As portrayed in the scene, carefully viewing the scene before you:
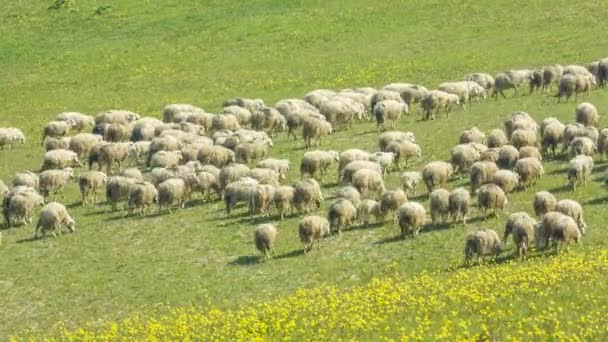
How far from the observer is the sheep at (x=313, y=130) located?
155ft

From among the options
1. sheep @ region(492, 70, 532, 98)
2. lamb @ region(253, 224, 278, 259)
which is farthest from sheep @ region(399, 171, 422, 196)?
sheep @ region(492, 70, 532, 98)

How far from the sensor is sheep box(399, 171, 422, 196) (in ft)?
126

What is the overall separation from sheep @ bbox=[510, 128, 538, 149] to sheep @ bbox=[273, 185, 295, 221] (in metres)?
10.5

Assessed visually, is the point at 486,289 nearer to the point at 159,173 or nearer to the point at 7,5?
the point at 159,173

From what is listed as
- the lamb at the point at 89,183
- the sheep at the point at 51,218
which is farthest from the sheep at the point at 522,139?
the sheep at the point at 51,218

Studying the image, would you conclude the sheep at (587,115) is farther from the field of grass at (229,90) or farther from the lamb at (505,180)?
the lamb at (505,180)

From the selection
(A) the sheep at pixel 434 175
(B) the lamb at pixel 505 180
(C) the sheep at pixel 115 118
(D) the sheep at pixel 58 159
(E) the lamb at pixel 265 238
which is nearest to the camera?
(E) the lamb at pixel 265 238

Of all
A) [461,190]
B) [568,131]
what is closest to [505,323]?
[461,190]

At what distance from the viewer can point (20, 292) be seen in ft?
104

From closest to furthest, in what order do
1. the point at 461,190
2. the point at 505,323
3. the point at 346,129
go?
the point at 505,323
the point at 461,190
the point at 346,129

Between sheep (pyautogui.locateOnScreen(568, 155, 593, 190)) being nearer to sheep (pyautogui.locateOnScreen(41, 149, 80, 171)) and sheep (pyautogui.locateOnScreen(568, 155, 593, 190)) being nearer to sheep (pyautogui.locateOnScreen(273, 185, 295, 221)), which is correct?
sheep (pyautogui.locateOnScreen(273, 185, 295, 221))

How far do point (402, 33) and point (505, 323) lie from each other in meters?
56.1

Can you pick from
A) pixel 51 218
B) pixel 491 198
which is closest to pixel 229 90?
pixel 51 218

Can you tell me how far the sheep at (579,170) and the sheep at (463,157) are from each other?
431cm
